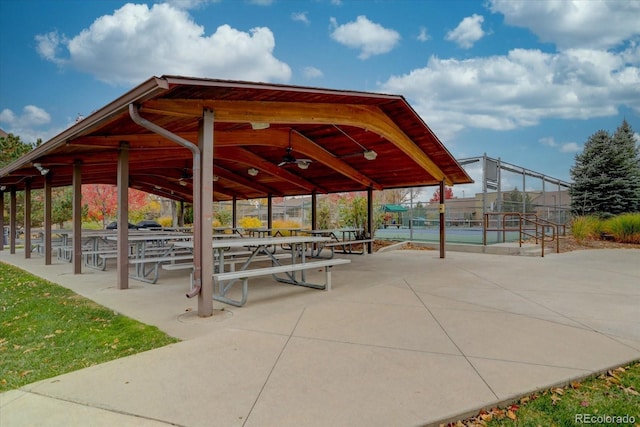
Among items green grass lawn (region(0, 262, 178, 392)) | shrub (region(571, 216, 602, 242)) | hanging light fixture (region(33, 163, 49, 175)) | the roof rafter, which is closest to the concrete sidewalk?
green grass lawn (region(0, 262, 178, 392))

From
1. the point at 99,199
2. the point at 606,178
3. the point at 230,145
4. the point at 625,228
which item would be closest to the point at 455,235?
the point at 625,228

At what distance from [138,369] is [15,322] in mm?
2394

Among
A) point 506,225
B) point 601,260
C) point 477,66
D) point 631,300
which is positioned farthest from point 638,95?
point 631,300

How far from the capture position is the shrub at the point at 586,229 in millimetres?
13375

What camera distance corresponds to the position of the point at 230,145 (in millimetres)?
6410

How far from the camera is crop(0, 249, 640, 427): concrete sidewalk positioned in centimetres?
209

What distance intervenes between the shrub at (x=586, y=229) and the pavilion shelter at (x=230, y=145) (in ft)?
20.0

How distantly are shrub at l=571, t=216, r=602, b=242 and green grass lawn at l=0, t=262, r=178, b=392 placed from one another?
15.0 metres

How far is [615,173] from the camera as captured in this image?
17016 millimetres

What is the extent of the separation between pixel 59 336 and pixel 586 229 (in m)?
16.1

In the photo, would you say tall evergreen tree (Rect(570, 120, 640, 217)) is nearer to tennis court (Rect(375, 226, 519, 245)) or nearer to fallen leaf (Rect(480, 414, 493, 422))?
tennis court (Rect(375, 226, 519, 245))

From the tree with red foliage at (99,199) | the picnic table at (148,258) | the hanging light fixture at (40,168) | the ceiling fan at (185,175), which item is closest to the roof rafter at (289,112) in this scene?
the picnic table at (148,258)

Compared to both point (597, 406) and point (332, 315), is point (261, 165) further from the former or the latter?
point (597, 406)

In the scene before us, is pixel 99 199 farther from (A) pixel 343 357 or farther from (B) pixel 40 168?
(A) pixel 343 357
